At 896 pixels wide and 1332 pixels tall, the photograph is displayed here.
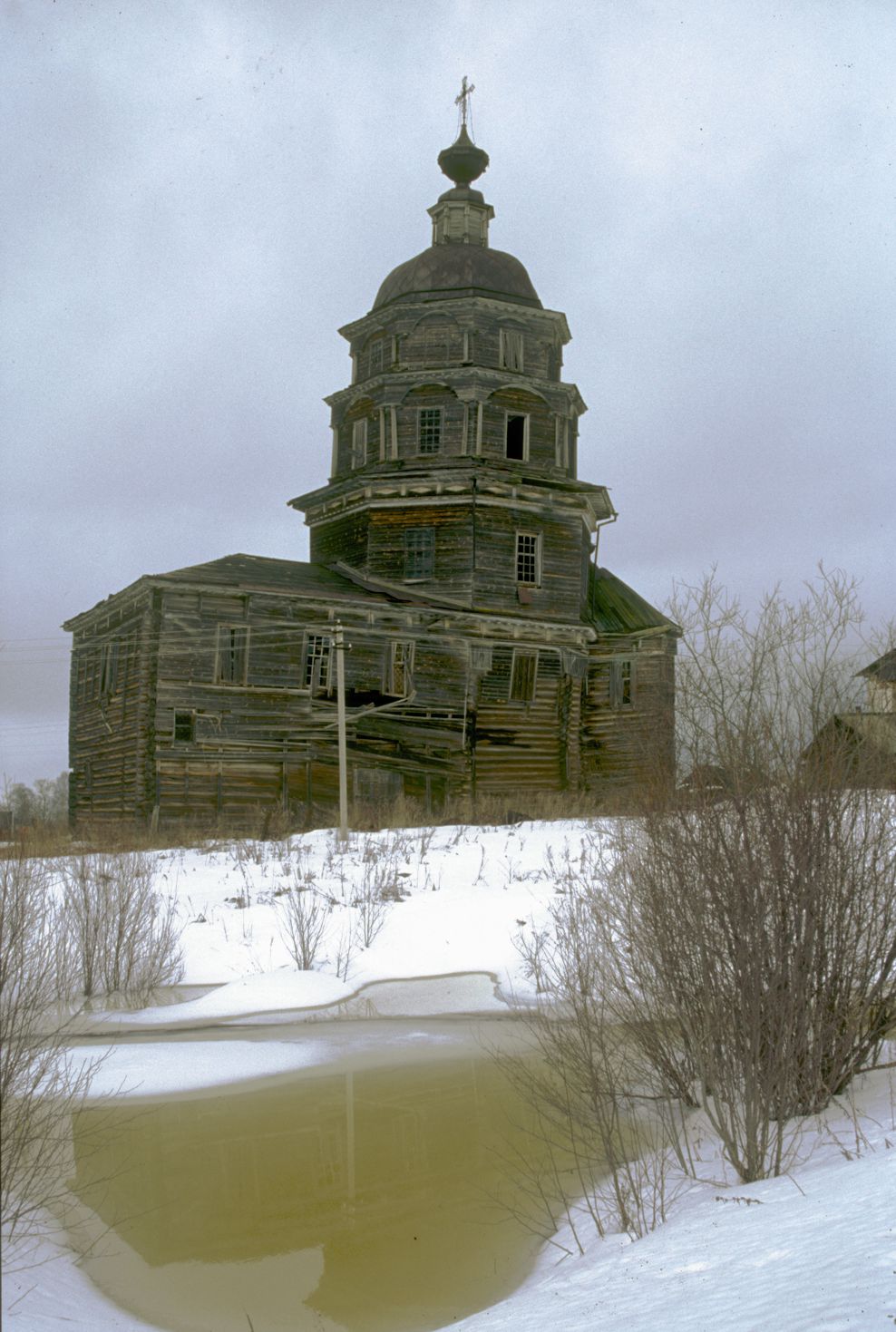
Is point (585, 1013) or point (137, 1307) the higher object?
point (585, 1013)

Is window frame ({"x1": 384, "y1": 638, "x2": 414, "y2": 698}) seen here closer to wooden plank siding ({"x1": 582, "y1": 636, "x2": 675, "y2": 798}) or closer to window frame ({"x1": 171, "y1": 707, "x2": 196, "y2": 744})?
window frame ({"x1": 171, "y1": 707, "x2": 196, "y2": 744})

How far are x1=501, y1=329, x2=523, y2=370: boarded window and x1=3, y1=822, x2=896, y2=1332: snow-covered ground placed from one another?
54.3 feet

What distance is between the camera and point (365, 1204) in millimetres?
8219

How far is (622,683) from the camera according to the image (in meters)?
35.1

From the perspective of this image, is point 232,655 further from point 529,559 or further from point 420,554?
point 529,559

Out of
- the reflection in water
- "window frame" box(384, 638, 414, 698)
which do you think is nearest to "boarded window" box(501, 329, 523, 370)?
"window frame" box(384, 638, 414, 698)

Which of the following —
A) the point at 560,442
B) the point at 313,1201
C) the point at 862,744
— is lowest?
the point at 313,1201

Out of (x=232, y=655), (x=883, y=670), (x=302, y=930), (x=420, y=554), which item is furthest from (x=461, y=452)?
(x=883, y=670)

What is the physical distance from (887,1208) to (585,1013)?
2504 mm

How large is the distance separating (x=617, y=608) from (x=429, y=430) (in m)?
8.33

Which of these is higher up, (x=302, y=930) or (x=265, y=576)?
(x=265, y=576)

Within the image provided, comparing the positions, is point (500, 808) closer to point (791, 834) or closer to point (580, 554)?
point (580, 554)

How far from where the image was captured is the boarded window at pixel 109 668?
31.0 m

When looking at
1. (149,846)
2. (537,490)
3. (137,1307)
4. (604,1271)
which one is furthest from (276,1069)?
(537,490)
